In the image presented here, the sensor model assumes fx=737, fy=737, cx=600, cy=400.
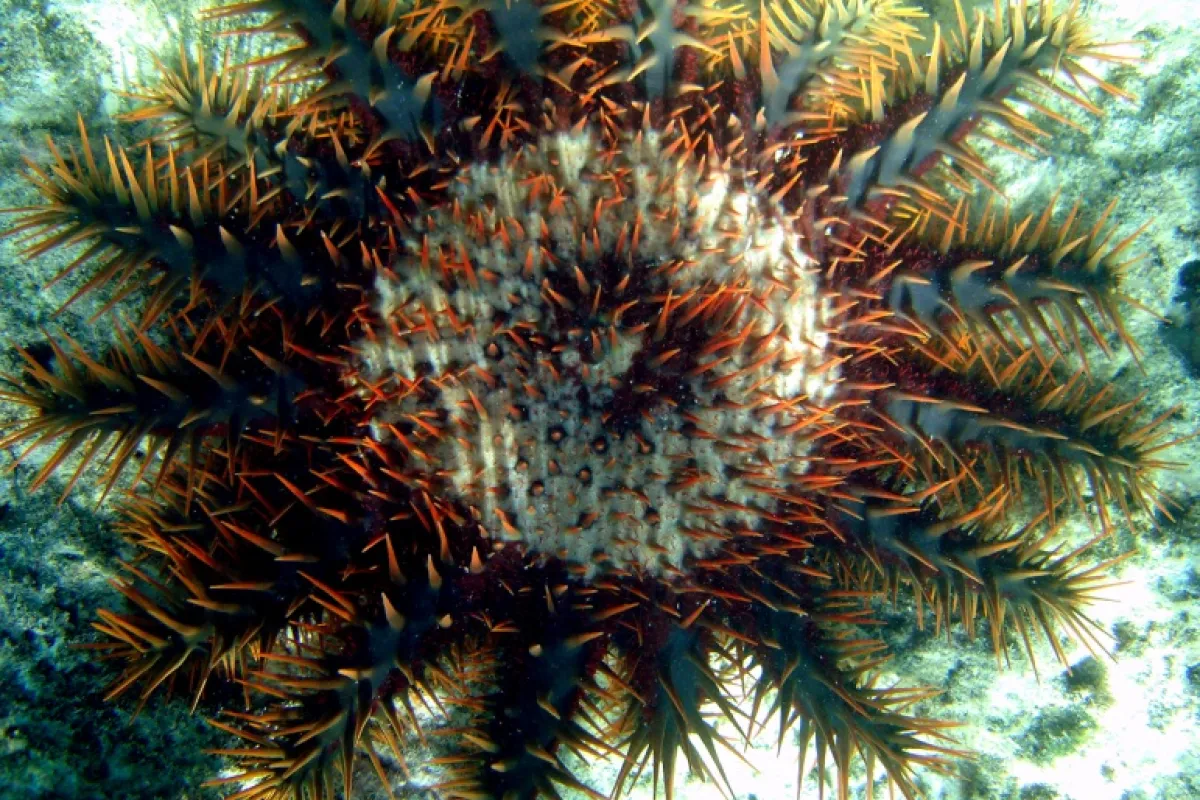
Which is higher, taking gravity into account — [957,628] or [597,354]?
[597,354]

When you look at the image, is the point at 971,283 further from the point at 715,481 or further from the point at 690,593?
the point at 690,593

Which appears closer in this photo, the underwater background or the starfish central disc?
the starfish central disc

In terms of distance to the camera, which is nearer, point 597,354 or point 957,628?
point 597,354

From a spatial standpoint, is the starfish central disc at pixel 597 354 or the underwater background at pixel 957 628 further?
the underwater background at pixel 957 628
